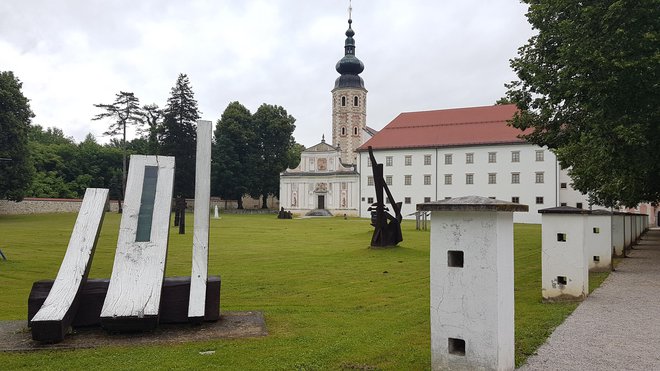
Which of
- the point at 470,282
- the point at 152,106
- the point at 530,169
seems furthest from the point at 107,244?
the point at 152,106

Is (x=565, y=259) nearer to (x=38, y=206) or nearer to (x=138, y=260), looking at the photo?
(x=138, y=260)

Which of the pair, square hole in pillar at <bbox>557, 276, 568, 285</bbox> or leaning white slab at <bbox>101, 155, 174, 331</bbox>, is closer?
leaning white slab at <bbox>101, 155, 174, 331</bbox>

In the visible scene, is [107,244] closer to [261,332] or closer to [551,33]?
[261,332]

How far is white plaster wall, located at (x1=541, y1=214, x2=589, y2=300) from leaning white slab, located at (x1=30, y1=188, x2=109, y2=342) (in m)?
7.02

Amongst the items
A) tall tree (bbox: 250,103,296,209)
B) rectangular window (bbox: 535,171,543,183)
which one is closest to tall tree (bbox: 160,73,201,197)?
tall tree (bbox: 250,103,296,209)

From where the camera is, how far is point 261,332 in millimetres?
6652

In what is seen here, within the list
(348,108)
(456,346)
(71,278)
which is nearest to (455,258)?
(456,346)

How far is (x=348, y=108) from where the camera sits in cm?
7206

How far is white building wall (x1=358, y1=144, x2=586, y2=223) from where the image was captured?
2077 inches

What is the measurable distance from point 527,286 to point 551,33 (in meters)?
9.58

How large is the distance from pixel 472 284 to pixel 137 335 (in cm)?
407

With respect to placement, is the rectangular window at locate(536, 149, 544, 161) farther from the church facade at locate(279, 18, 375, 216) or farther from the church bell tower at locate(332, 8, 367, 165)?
the church bell tower at locate(332, 8, 367, 165)

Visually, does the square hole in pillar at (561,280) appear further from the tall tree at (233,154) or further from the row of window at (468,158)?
the tall tree at (233,154)

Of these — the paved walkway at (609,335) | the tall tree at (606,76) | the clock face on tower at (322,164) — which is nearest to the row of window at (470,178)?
the clock face on tower at (322,164)
